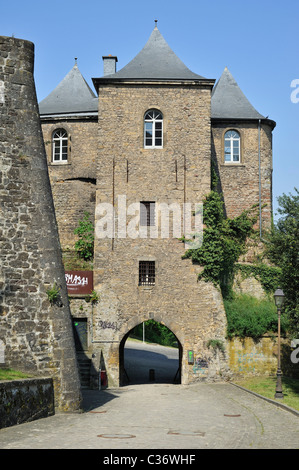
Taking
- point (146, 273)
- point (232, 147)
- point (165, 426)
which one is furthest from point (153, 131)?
point (165, 426)

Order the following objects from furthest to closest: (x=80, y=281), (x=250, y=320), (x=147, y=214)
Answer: (x=147, y=214) < (x=80, y=281) < (x=250, y=320)

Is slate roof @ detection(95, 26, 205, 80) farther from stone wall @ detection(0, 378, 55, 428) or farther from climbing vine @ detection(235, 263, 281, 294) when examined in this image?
stone wall @ detection(0, 378, 55, 428)

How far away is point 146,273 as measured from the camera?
2461 centimetres

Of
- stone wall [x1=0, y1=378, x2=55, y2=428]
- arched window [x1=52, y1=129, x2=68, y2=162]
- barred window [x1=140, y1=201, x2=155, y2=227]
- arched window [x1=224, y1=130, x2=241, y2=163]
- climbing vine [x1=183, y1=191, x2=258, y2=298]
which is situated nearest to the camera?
stone wall [x1=0, y1=378, x2=55, y2=428]

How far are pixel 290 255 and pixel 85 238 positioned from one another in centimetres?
1088

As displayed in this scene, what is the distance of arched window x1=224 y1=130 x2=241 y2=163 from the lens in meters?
28.9

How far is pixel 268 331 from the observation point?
24.0m

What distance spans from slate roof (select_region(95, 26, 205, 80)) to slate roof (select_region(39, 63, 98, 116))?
318 centimetres

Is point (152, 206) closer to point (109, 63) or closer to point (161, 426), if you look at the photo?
point (109, 63)

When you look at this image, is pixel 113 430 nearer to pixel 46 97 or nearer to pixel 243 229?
pixel 243 229

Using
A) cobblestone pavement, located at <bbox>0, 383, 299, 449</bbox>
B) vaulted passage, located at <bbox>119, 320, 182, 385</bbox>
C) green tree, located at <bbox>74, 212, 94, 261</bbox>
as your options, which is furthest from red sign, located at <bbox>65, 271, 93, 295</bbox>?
cobblestone pavement, located at <bbox>0, 383, 299, 449</bbox>

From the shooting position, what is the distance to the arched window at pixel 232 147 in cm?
2886

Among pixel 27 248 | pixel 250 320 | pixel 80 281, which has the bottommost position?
pixel 250 320

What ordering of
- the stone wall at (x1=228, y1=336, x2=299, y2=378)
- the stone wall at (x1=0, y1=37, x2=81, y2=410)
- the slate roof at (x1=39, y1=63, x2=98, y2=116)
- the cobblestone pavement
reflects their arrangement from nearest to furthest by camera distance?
1. the cobblestone pavement
2. the stone wall at (x1=0, y1=37, x2=81, y2=410)
3. the stone wall at (x1=228, y1=336, x2=299, y2=378)
4. the slate roof at (x1=39, y1=63, x2=98, y2=116)
